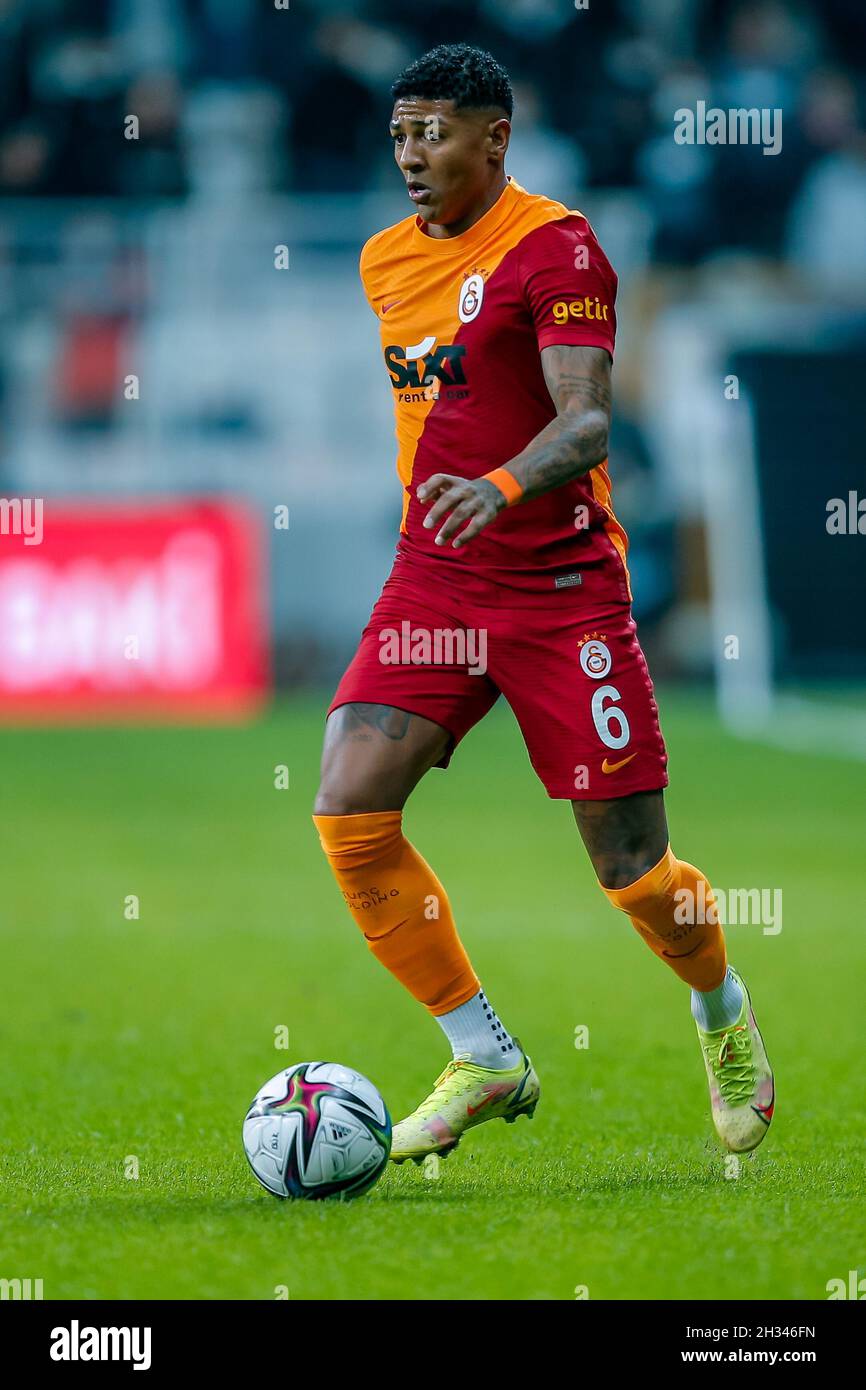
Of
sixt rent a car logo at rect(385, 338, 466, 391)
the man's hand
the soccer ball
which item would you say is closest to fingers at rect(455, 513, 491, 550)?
the man's hand

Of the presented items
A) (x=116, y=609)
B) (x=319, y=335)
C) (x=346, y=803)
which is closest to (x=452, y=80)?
(x=346, y=803)

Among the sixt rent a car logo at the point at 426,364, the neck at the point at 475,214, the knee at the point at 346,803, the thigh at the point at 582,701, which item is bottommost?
the knee at the point at 346,803

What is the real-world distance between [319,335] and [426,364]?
13762 mm

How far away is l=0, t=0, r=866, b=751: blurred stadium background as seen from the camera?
16250mm

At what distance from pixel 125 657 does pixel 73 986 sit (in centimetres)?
908

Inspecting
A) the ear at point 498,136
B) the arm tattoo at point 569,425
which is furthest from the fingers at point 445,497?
the ear at point 498,136

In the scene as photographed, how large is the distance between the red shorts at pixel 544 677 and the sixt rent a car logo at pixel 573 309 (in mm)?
624

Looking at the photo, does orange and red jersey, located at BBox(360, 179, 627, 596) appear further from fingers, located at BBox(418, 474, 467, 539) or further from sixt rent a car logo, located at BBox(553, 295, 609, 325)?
fingers, located at BBox(418, 474, 467, 539)

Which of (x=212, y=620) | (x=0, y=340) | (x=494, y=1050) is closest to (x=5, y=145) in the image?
(x=0, y=340)

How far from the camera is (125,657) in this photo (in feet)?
51.9

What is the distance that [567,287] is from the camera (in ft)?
14.3

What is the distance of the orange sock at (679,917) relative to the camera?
177 inches

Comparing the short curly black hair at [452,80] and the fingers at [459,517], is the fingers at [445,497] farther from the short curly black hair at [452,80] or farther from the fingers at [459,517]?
the short curly black hair at [452,80]

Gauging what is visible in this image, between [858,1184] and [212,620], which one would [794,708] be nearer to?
[212,620]
